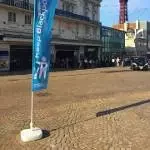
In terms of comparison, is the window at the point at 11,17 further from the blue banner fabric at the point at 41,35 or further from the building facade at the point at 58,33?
the blue banner fabric at the point at 41,35

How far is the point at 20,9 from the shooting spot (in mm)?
45594

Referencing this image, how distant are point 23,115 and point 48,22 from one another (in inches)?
159

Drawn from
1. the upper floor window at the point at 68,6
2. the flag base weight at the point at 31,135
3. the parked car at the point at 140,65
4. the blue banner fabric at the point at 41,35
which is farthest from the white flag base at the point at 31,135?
the upper floor window at the point at 68,6

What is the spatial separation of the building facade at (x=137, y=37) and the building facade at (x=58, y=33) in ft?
72.4

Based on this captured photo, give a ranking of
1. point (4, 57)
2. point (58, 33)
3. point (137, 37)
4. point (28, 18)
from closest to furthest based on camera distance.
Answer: point (4, 57) < point (28, 18) < point (58, 33) < point (137, 37)

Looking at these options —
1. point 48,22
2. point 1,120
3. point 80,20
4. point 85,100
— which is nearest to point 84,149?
point 48,22

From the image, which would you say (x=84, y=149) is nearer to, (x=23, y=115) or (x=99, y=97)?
(x=23, y=115)

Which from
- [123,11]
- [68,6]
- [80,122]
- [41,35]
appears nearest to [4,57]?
[68,6]

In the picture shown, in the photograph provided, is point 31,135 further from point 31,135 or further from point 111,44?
point 111,44

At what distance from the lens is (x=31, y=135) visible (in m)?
9.66

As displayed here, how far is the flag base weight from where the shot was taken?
31.4 feet

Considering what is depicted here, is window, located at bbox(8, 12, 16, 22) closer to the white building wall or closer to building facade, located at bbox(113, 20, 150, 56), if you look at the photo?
the white building wall

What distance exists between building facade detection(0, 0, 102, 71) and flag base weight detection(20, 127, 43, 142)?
1295 inches

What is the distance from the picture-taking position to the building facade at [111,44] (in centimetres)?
7028
